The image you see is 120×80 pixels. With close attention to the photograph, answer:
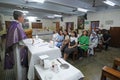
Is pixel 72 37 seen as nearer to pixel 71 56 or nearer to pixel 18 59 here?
pixel 71 56

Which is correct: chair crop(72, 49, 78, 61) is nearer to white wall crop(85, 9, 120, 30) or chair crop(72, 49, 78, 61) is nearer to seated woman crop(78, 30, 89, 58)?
seated woman crop(78, 30, 89, 58)

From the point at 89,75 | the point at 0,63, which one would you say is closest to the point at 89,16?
the point at 89,75

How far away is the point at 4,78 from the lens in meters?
2.47

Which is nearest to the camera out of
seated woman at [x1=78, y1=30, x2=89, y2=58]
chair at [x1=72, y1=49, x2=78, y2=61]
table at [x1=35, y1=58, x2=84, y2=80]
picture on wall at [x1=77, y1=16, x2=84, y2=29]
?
table at [x1=35, y1=58, x2=84, y2=80]

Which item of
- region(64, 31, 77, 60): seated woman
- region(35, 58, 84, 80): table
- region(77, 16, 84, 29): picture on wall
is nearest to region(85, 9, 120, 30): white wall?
region(77, 16, 84, 29): picture on wall

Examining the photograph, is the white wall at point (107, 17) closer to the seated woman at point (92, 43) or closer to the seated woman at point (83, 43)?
the seated woman at point (92, 43)

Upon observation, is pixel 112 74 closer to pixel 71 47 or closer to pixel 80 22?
pixel 71 47

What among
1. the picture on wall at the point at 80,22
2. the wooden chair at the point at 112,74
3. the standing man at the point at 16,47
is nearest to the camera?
the wooden chair at the point at 112,74

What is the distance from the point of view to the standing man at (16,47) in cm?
172

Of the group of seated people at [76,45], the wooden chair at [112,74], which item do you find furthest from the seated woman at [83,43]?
the wooden chair at [112,74]

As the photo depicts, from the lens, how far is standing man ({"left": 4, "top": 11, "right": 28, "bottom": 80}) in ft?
5.65

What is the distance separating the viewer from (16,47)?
1.81 meters

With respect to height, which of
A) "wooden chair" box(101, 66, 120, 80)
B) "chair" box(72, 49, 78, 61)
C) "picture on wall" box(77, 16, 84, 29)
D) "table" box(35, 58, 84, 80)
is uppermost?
"picture on wall" box(77, 16, 84, 29)

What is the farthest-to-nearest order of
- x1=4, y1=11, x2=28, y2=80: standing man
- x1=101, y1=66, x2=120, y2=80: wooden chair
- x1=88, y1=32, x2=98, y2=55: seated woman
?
x1=88, y1=32, x2=98, y2=55: seated woman, x1=4, y1=11, x2=28, y2=80: standing man, x1=101, y1=66, x2=120, y2=80: wooden chair
